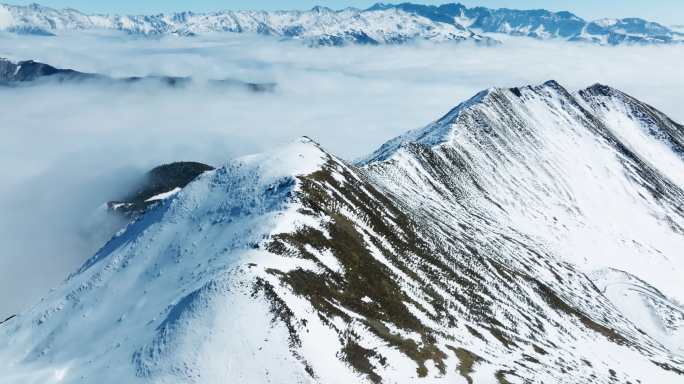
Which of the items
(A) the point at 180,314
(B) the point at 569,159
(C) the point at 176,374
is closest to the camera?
(C) the point at 176,374

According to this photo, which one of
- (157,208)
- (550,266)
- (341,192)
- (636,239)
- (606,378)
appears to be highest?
(341,192)

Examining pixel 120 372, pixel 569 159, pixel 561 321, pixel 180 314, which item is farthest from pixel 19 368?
pixel 569 159

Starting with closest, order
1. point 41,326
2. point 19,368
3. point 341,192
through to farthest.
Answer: point 19,368, point 41,326, point 341,192

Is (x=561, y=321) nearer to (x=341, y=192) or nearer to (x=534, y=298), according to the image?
(x=534, y=298)

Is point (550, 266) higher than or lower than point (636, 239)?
higher

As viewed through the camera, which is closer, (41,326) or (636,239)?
(41,326)

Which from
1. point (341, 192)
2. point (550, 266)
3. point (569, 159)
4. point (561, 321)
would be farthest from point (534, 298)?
point (569, 159)

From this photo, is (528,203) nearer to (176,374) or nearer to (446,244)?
(446,244)
